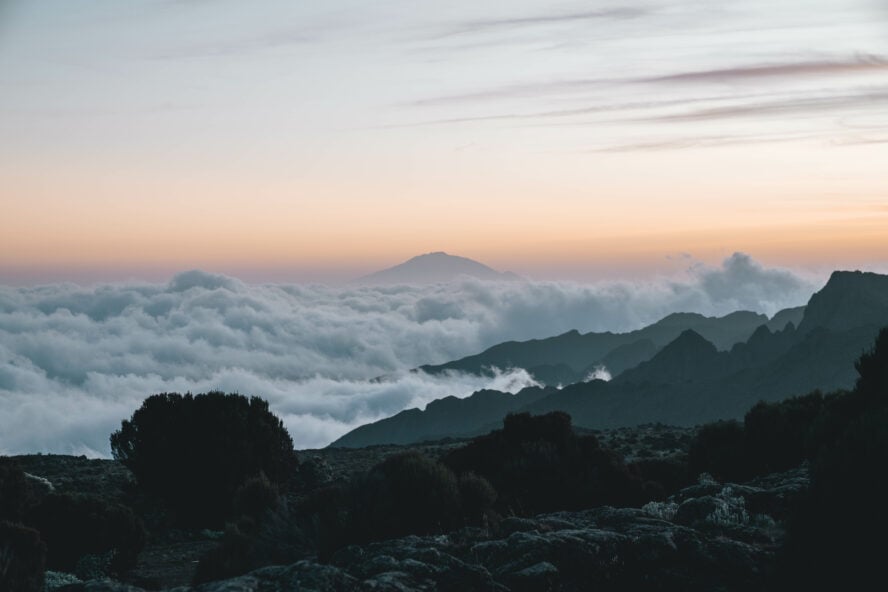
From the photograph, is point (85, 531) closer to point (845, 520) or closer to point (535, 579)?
point (535, 579)

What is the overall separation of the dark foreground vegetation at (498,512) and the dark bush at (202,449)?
6cm

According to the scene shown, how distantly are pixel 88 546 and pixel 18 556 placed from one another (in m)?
10.3

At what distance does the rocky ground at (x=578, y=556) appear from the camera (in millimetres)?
10242

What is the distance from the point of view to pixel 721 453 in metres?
31.2

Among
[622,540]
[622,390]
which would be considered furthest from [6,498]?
[622,390]

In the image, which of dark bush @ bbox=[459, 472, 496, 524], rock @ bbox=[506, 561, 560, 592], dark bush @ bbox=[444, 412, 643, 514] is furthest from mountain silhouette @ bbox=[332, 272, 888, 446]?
rock @ bbox=[506, 561, 560, 592]

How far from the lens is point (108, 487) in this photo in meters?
35.9

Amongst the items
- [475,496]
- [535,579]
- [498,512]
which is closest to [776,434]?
[498,512]

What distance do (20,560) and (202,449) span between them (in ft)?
67.0

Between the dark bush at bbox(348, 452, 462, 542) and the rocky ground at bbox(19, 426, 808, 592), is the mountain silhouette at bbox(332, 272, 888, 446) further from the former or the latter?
the rocky ground at bbox(19, 426, 808, 592)

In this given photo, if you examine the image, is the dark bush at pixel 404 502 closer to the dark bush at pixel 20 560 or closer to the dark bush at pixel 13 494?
the dark bush at pixel 20 560

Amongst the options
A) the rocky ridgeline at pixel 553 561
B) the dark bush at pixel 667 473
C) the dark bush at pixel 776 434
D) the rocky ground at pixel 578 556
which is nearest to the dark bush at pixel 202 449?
the dark bush at pixel 667 473

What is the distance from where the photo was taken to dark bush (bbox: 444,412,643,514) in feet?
76.3

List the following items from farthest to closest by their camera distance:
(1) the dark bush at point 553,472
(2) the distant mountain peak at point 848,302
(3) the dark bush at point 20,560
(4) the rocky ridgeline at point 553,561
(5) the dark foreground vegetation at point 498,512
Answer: (2) the distant mountain peak at point 848,302
(1) the dark bush at point 553,472
(3) the dark bush at point 20,560
(5) the dark foreground vegetation at point 498,512
(4) the rocky ridgeline at point 553,561
